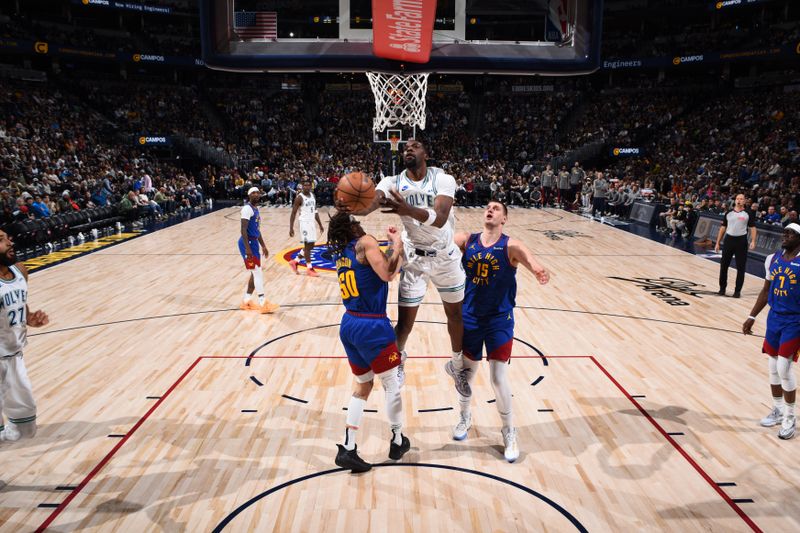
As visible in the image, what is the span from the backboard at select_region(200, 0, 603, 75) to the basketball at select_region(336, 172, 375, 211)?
8.30 m

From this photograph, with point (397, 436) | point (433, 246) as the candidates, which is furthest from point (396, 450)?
point (433, 246)

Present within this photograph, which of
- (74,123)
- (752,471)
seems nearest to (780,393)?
(752,471)

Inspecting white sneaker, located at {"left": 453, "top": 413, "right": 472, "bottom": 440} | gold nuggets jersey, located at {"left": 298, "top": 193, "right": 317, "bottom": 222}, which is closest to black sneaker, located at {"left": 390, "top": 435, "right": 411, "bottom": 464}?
white sneaker, located at {"left": 453, "top": 413, "right": 472, "bottom": 440}

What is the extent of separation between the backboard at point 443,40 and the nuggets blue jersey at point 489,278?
8.02 m

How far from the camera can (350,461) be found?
447 centimetres

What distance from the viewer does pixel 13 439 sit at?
4.50 metres

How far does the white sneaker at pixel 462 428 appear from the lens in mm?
5055

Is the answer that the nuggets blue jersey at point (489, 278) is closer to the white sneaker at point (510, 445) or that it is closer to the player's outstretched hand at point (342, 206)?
the white sneaker at point (510, 445)

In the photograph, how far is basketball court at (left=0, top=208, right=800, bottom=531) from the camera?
4066 millimetres

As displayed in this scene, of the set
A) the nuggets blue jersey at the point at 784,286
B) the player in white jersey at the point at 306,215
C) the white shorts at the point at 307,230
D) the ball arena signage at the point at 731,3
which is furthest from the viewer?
the ball arena signage at the point at 731,3

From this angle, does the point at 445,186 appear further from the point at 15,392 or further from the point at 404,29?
the point at 404,29

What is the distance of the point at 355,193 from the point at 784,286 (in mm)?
3687

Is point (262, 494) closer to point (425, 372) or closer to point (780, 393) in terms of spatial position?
point (425, 372)

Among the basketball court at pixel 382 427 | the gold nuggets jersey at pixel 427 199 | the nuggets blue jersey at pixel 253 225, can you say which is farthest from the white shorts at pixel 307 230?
the gold nuggets jersey at pixel 427 199
